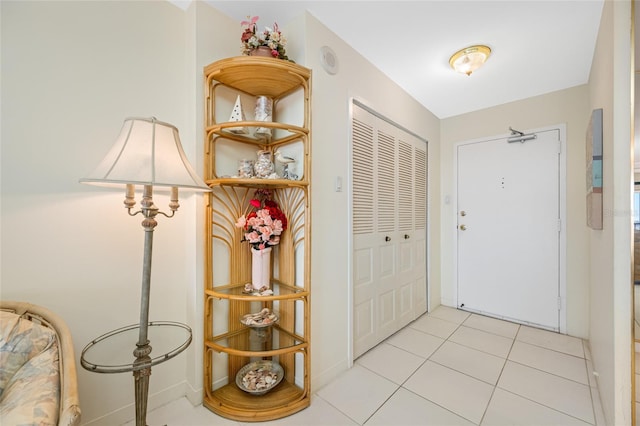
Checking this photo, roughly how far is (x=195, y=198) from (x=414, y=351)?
2.09 metres

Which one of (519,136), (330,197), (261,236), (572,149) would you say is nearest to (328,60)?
(330,197)

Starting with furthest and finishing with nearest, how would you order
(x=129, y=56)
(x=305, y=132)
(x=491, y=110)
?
(x=491, y=110), (x=305, y=132), (x=129, y=56)

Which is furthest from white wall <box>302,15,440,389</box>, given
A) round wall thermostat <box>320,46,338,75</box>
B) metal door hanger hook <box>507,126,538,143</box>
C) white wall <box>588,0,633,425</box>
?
metal door hanger hook <box>507,126,538,143</box>

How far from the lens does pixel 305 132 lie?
1540 millimetres

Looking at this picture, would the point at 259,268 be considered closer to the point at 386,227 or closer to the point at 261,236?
the point at 261,236

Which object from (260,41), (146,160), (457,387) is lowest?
(457,387)

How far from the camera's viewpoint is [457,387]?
1751 mm

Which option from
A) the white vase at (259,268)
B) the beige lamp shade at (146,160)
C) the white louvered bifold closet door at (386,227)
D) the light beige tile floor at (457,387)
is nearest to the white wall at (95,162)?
the white vase at (259,268)

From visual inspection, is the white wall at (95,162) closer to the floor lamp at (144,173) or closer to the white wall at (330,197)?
the floor lamp at (144,173)

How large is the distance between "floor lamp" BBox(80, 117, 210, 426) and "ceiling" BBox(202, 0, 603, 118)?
41.5 inches

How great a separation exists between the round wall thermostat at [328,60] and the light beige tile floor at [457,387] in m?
2.13

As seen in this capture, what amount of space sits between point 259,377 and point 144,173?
136cm

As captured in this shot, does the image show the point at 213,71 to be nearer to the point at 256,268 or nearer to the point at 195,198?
the point at 195,198

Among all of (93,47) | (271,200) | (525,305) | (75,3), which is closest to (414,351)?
(525,305)
